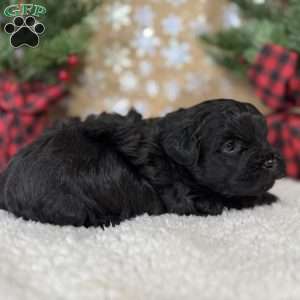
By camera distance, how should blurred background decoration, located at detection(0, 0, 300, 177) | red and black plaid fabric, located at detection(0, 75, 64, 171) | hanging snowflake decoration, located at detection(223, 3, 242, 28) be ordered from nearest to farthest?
1. red and black plaid fabric, located at detection(0, 75, 64, 171)
2. blurred background decoration, located at detection(0, 0, 300, 177)
3. hanging snowflake decoration, located at detection(223, 3, 242, 28)

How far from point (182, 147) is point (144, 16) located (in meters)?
2.12

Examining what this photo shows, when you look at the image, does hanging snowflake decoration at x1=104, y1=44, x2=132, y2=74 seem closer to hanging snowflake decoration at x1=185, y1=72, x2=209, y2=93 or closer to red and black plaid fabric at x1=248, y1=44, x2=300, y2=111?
hanging snowflake decoration at x1=185, y1=72, x2=209, y2=93

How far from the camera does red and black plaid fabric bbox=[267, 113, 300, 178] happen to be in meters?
3.01

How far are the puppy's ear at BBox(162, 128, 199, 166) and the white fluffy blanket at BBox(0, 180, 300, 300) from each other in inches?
9.1

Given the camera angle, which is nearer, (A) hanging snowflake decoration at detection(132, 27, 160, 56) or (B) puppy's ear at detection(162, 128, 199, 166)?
(B) puppy's ear at detection(162, 128, 199, 166)

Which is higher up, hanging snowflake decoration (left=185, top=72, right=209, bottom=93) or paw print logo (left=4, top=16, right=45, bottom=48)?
paw print logo (left=4, top=16, right=45, bottom=48)

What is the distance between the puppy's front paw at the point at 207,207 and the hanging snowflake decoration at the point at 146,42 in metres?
2.07

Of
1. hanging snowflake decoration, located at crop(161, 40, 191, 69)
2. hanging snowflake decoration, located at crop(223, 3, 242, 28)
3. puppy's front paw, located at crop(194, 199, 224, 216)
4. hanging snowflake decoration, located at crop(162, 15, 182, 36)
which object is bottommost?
puppy's front paw, located at crop(194, 199, 224, 216)

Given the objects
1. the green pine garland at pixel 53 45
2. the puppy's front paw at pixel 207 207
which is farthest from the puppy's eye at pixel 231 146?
the green pine garland at pixel 53 45

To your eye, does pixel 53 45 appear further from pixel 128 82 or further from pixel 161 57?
pixel 161 57

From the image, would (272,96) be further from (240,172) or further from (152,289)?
(152,289)

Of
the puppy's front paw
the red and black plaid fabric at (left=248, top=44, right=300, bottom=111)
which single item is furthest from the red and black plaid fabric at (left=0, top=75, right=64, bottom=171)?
the puppy's front paw

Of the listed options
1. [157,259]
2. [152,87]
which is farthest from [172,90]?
[157,259]

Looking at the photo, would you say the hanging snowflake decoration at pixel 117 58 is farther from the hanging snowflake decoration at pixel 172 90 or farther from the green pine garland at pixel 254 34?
the green pine garland at pixel 254 34
